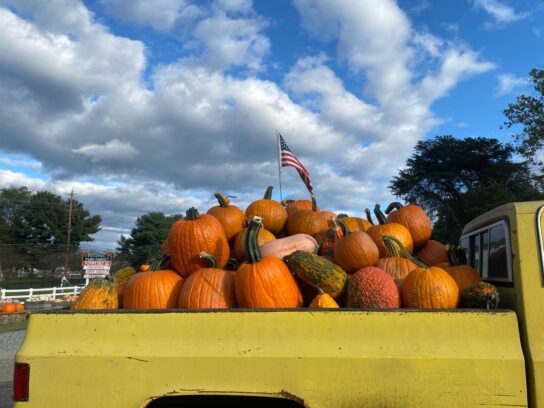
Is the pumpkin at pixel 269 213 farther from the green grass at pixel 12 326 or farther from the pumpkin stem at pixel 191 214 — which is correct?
the green grass at pixel 12 326

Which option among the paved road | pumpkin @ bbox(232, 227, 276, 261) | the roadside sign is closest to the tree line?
the roadside sign

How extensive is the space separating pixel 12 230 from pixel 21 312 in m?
52.5

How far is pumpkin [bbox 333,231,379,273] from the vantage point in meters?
3.54

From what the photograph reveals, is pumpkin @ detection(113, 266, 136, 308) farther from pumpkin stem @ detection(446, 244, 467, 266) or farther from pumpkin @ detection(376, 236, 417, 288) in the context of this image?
pumpkin stem @ detection(446, 244, 467, 266)

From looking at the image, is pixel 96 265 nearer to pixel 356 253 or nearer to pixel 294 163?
pixel 294 163

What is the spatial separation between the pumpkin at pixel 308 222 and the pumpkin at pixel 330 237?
0.95ft

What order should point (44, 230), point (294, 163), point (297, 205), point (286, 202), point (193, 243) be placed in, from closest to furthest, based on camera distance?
point (193, 243)
point (297, 205)
point (286, 202)
point (294, 163)
point (44, 230)

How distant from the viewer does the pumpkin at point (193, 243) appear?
3.74m

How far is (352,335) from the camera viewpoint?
2.43 metres

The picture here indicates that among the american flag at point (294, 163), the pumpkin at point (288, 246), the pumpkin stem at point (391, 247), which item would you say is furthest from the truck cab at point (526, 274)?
the american flag at point (294, 163)

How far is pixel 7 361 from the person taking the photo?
30.1 feet

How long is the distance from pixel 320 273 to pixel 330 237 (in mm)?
965

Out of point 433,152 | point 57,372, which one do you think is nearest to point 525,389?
point 57,372

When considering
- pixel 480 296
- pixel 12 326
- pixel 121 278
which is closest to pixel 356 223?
pixel 480 296
